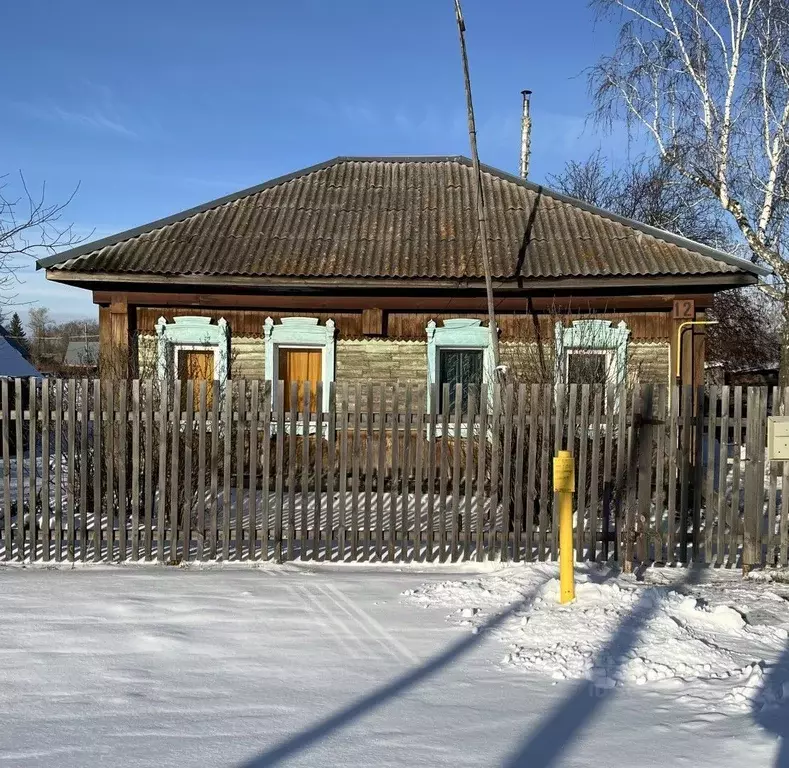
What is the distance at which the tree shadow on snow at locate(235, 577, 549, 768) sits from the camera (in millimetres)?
3033

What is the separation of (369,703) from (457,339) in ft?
24.2

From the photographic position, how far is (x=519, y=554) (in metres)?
6.23

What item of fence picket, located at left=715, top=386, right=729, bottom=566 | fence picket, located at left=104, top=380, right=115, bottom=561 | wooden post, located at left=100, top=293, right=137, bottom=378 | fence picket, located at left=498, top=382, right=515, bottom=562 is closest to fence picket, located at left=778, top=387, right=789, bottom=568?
fence picket, located at left=715, top=386, right=729, bottom=566

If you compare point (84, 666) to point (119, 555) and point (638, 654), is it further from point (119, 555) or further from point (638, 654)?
point (638, 654)

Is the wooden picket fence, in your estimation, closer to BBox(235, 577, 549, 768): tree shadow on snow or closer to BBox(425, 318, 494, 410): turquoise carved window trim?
BBox(235, 577, 549, 768): tree shadow on snow

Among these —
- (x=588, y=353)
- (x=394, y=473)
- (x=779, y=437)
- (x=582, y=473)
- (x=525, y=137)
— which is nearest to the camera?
(x=779, y=437)

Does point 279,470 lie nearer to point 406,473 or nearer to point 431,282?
point 406,473

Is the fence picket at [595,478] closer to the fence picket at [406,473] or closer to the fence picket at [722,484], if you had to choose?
the fence picket at [722,484]

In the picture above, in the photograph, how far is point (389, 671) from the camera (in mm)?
3938

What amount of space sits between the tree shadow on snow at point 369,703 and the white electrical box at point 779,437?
278cm

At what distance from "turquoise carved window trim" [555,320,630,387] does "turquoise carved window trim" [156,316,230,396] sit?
509 centimetres

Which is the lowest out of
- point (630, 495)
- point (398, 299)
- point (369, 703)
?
point (369, 703)

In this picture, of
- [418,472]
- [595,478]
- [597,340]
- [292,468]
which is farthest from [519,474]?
[597,340]

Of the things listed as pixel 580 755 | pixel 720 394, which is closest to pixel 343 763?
pixel 580 755
